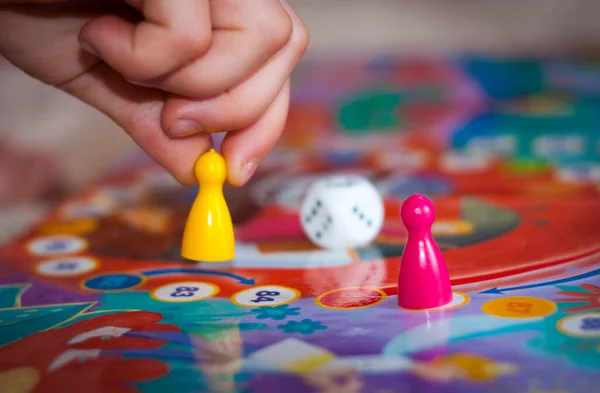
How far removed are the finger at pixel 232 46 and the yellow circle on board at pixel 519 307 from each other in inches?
14.8

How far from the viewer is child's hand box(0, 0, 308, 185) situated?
2.39 ft

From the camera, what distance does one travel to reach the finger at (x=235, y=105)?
32.0 inches

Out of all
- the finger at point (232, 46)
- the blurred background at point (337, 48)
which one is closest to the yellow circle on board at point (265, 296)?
the finger at point (232, 46)

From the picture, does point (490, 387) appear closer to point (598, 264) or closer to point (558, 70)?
point (598, 264)

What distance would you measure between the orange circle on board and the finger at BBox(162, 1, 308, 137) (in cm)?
23

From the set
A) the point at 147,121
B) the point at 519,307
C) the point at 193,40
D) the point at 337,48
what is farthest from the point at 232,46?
the point at 337,48

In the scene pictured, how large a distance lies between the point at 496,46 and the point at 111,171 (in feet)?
5.67

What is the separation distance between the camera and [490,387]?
1.92 ft

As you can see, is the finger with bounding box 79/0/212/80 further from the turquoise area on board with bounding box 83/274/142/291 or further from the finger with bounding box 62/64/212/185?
the turquoise area on board with bounding box 83/274/142/291

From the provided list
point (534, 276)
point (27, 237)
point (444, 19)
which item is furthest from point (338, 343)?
point (444, 19)

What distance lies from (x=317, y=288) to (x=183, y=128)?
0.25m

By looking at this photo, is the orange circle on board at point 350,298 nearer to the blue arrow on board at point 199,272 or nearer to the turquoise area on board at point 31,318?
the blue arrow on board at point 199,272

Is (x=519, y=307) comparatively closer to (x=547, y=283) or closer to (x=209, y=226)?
(x=547, y=283)

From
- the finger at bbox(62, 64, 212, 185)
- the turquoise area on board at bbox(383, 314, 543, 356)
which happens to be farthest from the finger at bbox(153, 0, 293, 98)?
the turquoise area on board at bbox(383, 314, 543, 356)
